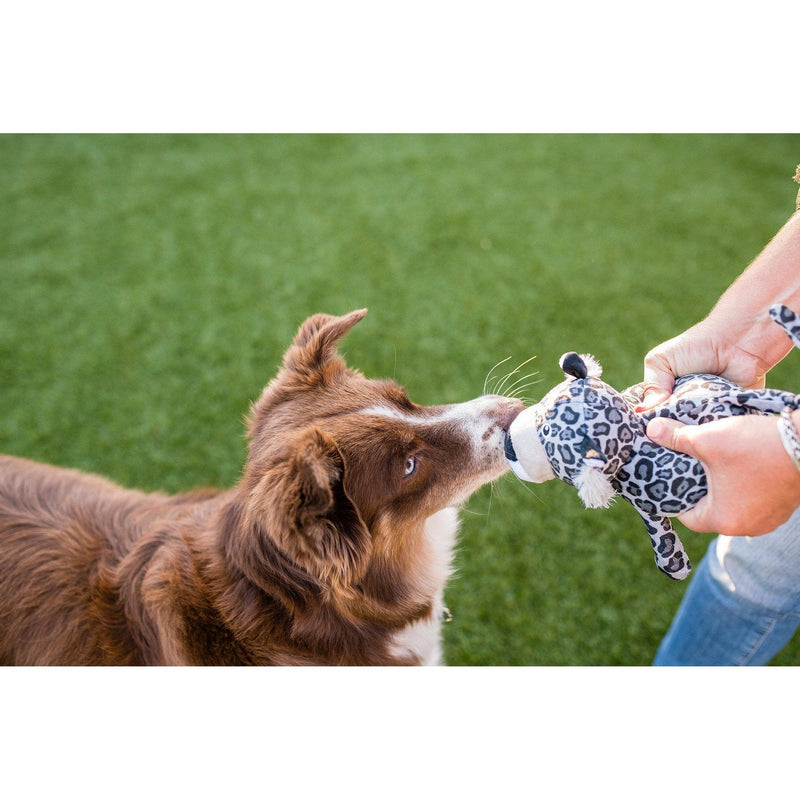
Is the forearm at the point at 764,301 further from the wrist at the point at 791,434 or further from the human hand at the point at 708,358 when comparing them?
the wrist at the point at 791,434

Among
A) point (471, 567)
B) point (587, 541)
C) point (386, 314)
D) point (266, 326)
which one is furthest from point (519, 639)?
point (266, 326)

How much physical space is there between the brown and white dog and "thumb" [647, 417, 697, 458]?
628 millimetres

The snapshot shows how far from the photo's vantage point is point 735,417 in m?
1.62

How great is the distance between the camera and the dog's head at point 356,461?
6.12ft

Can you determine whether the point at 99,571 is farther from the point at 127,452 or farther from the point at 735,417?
the point at 735,417

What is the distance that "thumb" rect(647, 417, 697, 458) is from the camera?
1663 mm

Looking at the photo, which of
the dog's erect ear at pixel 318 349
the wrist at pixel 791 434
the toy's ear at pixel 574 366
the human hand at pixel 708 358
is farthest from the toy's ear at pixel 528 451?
the dog's erect ear at pixel 318 349

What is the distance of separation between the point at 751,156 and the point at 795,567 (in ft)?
15.7

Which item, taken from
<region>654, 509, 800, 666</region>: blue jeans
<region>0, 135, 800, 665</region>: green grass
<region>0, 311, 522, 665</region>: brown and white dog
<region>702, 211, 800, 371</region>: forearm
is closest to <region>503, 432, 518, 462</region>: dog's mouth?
<region>0, 311, 522, 665</region>: brown and white dog

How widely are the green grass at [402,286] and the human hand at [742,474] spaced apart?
1.56m

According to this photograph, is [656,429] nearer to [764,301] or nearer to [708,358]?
[708,358]

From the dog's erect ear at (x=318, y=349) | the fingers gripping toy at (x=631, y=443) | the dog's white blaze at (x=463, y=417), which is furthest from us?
the dog's erect ear at (x=318, y=349)

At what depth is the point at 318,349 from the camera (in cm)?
243

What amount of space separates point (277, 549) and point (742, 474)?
4.42ft
